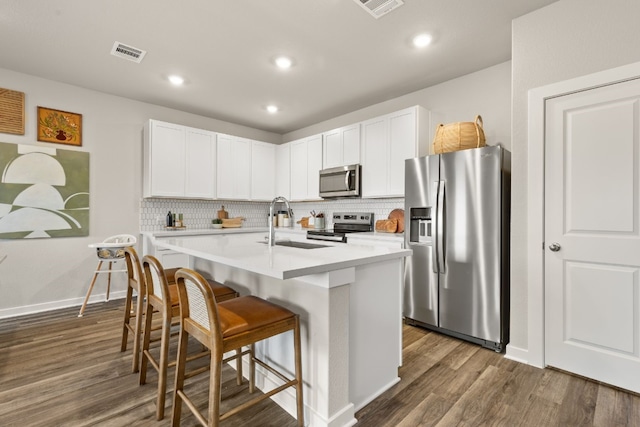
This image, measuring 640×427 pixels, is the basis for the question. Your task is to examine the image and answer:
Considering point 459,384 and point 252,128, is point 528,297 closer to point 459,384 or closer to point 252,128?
point 459,384

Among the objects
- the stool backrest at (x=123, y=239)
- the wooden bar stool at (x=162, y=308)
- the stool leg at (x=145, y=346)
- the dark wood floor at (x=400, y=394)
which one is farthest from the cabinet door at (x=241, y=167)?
the stool leg at (x=145, y=346)

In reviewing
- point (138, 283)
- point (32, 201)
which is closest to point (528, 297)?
point (138, 283)

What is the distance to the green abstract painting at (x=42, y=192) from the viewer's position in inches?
132

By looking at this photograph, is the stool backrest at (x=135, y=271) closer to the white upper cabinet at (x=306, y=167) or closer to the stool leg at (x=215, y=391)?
the stool leg at (x=215, y=391)

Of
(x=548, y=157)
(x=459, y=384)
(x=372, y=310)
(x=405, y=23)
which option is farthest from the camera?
(x=405, y=23)

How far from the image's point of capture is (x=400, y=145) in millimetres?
3682

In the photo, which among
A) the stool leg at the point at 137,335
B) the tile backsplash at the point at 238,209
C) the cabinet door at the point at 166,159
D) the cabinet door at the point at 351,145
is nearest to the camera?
the stool leg at the point at 137,335

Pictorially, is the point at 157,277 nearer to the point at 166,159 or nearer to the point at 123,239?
the point at 123,239

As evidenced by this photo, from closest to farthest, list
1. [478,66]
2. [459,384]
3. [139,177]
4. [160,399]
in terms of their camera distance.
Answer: [160,399] < [459,384] < [478,66] < [139,177]

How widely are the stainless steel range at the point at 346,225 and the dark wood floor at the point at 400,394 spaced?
1.84m

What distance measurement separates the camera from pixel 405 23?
2486 mm

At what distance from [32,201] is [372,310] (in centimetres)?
401

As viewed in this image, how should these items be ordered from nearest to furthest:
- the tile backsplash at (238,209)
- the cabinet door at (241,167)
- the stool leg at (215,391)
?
1. the stool leg at (215,391)
2. the tile backsplash at (238,209)
3. the cabinet door at (241,167)

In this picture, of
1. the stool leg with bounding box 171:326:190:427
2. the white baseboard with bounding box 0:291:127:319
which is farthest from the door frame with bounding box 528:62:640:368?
the white baseboard with bounding box 0:291:127:319
